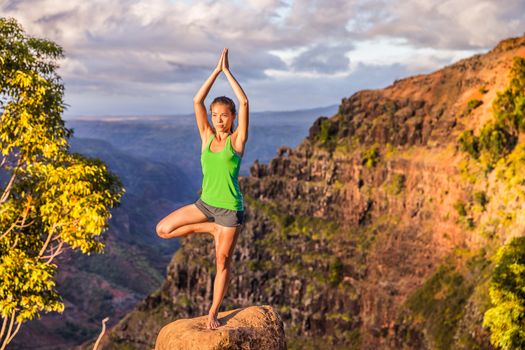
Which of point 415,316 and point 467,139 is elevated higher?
point 467,139

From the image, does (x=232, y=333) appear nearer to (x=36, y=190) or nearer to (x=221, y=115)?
(x=221, y=115)

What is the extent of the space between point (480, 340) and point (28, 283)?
60912 millimetres

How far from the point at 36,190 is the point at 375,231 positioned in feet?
322

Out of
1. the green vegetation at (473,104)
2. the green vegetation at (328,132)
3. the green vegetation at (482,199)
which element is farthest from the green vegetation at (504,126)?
the green vegetation at (328,132)

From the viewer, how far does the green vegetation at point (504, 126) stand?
91.5 m

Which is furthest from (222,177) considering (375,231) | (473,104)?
(375,231)

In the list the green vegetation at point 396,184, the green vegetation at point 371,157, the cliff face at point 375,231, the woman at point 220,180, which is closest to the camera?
the woman at point 220,180

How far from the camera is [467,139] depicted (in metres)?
100

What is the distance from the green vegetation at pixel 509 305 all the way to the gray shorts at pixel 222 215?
125 feet

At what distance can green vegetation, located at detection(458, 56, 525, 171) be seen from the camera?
91.5m

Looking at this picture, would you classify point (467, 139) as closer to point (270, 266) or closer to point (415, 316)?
point (415, 316)

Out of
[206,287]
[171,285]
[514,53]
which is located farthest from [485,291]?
[171,285]

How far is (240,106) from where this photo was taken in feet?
55.4

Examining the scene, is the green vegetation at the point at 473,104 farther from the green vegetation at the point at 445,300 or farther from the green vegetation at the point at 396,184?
the green vegetation at the point at 445,300
